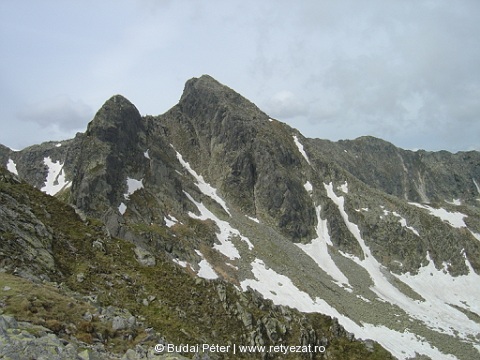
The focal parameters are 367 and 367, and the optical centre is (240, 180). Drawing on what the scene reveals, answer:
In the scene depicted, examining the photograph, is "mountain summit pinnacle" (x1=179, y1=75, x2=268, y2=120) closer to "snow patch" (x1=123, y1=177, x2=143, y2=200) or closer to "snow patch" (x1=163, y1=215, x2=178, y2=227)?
"snow patch" (x1=123, y1=177, x2=143, y2=200)

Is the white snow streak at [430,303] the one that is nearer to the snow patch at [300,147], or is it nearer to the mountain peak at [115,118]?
the snow patch at [300,147]

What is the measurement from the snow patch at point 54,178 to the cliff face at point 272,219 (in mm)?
46009

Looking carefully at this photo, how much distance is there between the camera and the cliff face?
203ft

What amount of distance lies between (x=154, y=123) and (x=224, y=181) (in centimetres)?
2933

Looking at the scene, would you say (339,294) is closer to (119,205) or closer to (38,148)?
(119,205)

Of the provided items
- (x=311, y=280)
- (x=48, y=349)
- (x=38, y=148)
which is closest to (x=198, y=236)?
(x=311, y=280)

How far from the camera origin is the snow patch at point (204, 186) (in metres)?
93.8

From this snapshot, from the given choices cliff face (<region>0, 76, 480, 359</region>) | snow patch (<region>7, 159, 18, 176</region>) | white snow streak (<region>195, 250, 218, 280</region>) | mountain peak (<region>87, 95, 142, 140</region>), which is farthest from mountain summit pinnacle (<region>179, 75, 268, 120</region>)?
snow patch (<region>7, 159, 18, 176</region>)

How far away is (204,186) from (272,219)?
20.2m

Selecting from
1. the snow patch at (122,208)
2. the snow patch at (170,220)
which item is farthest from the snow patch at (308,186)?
the snow patch at (122,208)

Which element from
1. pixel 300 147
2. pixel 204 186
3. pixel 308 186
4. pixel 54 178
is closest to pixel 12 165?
pixel 54 178

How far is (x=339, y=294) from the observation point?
2680 inches

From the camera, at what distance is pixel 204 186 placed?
3895 inches

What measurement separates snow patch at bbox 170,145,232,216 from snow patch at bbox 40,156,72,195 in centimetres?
6073
